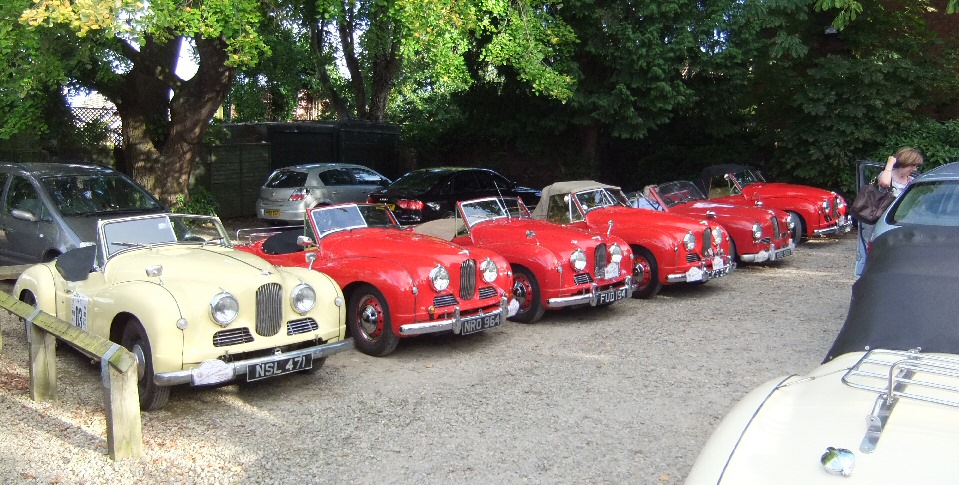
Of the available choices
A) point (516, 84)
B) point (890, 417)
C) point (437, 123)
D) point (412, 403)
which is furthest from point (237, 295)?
point (437, 123)

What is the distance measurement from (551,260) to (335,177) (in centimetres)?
1033

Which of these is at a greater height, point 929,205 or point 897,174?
point 897,174

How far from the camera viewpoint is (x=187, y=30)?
1137cm

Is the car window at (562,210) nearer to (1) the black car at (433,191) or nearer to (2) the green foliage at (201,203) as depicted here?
(1) the black car at (433,191)

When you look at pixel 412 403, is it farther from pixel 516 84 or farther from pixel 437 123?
pixel 437 123

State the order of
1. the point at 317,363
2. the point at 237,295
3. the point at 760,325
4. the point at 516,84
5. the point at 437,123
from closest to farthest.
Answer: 1. the point at 237,295
2. the point at 317,363
3. the point at 760,325
4. the point at 516,84
5. the point at 437,123

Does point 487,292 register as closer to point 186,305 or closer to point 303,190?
point 186,305

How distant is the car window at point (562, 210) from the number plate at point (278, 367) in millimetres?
5531

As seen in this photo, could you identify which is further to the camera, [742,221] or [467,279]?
[742,221]

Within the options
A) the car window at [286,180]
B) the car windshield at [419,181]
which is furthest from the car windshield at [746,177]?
the car window at [286,180]

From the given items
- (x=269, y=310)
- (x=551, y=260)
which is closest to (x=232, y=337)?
(x=269, y=310)

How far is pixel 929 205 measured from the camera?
7.54m

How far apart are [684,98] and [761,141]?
3.98 meters

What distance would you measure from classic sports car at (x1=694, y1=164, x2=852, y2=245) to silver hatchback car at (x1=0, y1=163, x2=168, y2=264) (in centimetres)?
957
